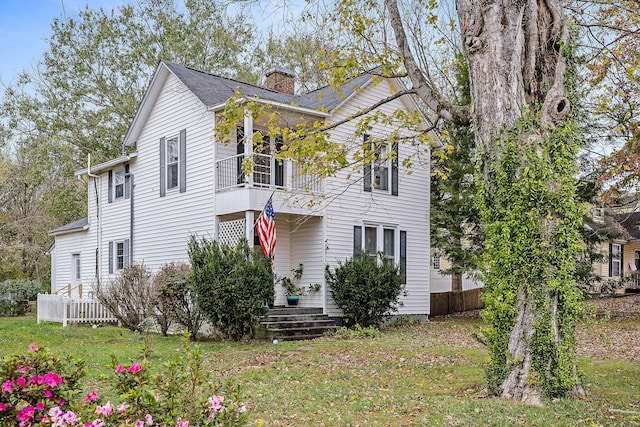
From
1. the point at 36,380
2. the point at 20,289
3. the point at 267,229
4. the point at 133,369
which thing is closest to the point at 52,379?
the point at 36,380

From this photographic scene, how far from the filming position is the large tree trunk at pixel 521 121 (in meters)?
7.02

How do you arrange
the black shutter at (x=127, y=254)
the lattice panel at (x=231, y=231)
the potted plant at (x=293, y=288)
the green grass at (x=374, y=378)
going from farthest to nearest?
1. the black shutter at (x=127, y=254)
2. the potted plant at (x=293, y=288)
3. the lattice panel at (x=231, y=231)
4. the green grass at (x=374, y=378)

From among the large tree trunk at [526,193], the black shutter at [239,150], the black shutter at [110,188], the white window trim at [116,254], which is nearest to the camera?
the large tree trunk at [526,193]

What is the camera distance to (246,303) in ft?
43.8

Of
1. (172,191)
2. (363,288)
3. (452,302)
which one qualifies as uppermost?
(172,191)

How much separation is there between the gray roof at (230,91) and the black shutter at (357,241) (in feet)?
11.7

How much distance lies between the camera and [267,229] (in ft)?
47.1

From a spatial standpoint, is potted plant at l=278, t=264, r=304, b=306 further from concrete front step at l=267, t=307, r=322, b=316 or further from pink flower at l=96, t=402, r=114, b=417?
pink flower at l=96, t=402, r=114, b=417

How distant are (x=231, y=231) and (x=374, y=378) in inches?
298

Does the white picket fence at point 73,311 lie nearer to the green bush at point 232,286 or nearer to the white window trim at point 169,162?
the white window trim at point 169,162

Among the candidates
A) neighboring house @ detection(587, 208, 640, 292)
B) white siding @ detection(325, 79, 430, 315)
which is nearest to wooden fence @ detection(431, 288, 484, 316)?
white siding @ detection(325, 79, 430, 315)

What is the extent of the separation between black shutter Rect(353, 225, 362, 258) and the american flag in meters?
3.39

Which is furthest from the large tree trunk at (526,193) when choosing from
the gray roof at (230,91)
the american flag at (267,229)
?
the gray roof at (230,91)

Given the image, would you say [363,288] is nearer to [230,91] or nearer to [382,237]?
[382,237]
